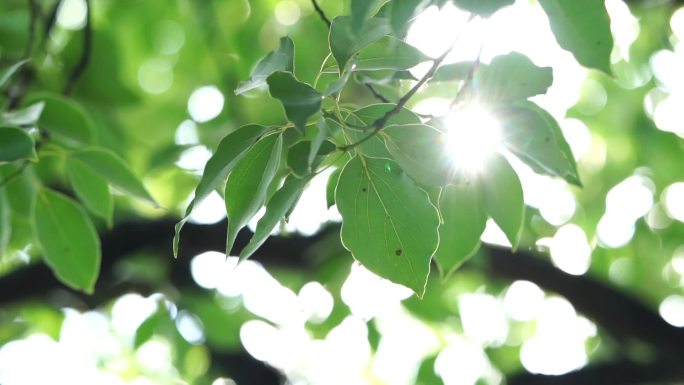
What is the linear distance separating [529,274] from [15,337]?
4.45ft

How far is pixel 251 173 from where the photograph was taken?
2.48 ft

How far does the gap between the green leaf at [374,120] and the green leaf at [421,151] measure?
23 millimetres

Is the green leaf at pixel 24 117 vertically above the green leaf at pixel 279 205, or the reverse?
the green leaf at pixel 279 205

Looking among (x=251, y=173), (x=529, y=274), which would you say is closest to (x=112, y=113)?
(x=529, y=274)

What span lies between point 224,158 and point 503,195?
32 cm

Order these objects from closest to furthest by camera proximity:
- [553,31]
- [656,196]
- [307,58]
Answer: [553,31] → [307,58] → [656,196]

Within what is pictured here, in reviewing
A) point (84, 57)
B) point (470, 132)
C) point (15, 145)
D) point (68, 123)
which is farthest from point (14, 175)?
point (470, 132)

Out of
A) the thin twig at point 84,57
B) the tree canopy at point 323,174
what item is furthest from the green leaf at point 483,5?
the thin twig at point 84,57

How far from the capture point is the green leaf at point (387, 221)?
771mm

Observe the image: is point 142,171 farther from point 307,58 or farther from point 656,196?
point 656,196

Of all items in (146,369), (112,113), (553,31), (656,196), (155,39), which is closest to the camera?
(553,31)

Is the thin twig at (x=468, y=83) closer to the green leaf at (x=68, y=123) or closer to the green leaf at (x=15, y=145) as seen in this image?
the green leaf at (x=15, y=145)

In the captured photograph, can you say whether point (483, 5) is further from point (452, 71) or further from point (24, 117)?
point (24, 117)

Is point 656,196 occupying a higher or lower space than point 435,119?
lower
